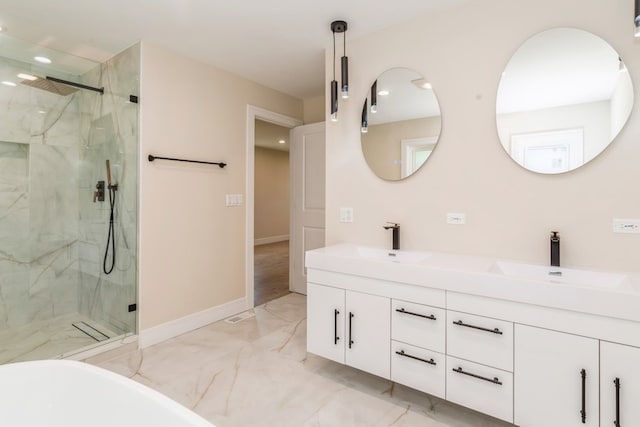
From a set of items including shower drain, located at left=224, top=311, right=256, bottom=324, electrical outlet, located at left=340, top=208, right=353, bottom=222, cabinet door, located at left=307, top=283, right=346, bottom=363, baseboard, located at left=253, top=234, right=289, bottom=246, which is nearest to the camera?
cabinet door, located at left=307, top=283, right=346, bottom=363

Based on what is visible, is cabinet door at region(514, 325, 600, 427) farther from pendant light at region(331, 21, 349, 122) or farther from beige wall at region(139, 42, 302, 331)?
beige wall at region(139, 42, 302, 331)

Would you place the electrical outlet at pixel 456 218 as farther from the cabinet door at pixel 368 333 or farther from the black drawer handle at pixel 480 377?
the black drawer handle at pixel 480 377

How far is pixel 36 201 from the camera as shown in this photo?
9.77 feet

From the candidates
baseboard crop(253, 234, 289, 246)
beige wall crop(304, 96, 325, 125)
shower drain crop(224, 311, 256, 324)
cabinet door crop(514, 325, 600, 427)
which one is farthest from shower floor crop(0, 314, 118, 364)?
baseboard crop(253, 234, 289, 246)

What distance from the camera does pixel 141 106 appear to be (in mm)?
2635

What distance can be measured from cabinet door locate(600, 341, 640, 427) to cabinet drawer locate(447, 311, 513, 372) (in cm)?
33

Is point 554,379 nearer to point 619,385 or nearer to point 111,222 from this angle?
point 619,385

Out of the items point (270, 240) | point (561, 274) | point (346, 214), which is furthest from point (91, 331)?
point (270, 240)

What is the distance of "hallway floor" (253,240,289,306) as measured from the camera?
408 centimetres

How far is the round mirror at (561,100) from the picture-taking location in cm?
171

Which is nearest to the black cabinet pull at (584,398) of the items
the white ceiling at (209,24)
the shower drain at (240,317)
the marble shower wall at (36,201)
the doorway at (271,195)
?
the white ceiling at (209,24)

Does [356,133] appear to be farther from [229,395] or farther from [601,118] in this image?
[229,395]

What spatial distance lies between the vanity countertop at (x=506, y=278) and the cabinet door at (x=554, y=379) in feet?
0.51

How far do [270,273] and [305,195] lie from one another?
1826 millimetres
